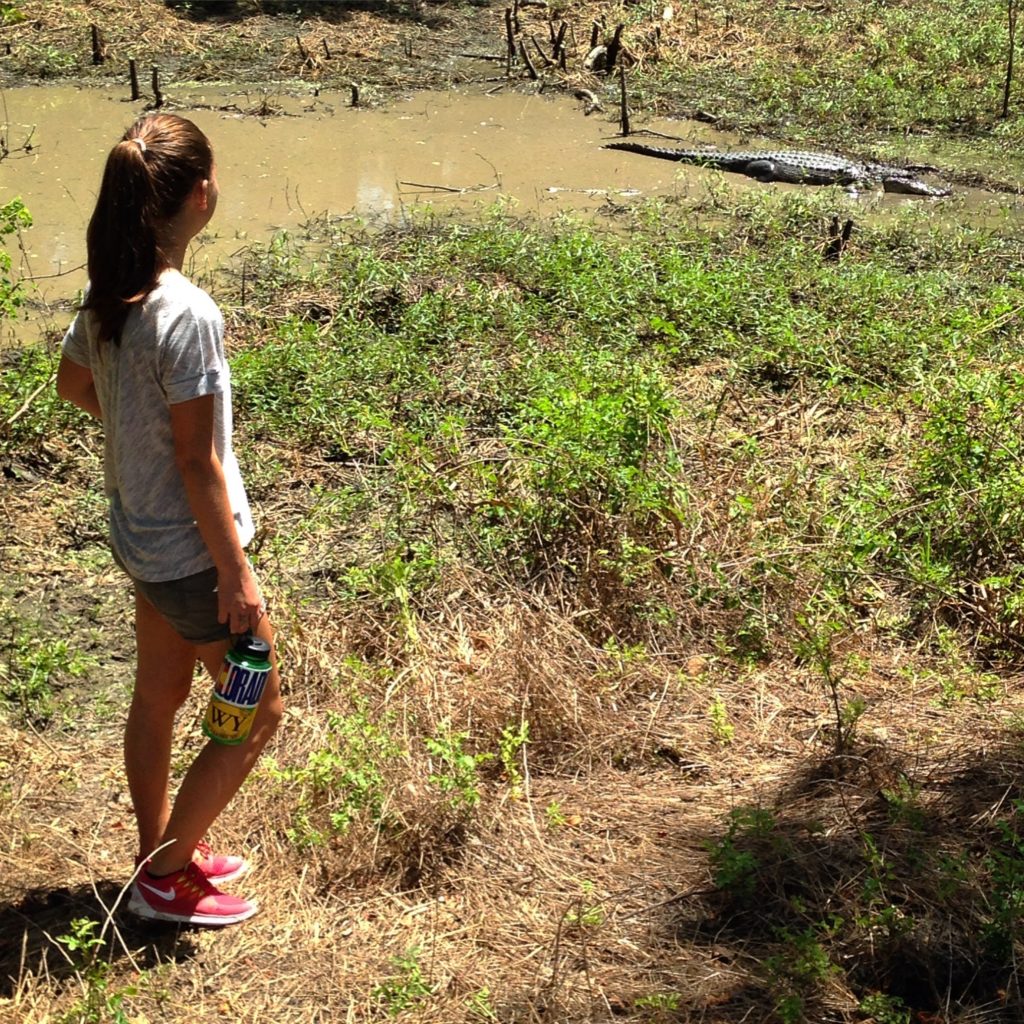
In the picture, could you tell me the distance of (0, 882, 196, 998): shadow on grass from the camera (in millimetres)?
3027

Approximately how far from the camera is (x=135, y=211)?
280 cm

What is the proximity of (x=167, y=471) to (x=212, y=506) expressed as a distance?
0.15m

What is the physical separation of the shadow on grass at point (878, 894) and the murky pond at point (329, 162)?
5971 millimetres

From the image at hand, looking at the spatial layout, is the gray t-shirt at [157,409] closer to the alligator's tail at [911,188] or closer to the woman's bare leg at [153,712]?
the woman's bare leg at [153,712]

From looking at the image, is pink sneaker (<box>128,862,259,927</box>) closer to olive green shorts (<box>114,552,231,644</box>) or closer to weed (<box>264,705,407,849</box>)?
weed (<box>264,705,407,849</box>)

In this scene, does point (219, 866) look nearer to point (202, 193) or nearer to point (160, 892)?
point (160, 892)

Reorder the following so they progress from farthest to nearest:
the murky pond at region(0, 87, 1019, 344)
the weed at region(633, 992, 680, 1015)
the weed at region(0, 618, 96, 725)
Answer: the murky pond at region(0, 87, 1019, 344) → the weed at region(0, 618, 96, 725) → the weed at region(633, 992, 680, 1015)

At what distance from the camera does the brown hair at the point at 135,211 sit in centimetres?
278

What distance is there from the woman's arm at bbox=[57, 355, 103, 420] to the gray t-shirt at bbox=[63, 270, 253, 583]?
0.04 meters

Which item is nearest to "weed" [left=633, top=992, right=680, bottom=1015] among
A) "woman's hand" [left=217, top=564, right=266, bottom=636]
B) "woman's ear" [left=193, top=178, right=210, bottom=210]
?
"woman's hand" [left=217, top=564, right=266, bottom=636]

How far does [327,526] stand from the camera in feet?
18.3

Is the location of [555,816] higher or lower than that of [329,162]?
lower

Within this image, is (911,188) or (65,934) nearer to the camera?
(65,934)

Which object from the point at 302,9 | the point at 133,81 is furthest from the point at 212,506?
the point at 302,9
